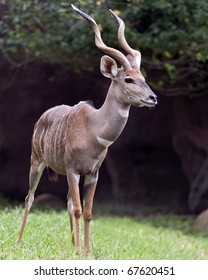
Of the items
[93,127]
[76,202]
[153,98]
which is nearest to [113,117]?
[93,127]

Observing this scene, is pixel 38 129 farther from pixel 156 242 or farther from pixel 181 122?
pixel 181 122

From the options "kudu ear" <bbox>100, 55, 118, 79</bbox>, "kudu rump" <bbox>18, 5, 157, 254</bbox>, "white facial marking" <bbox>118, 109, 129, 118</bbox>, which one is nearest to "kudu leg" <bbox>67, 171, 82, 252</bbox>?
"kudu rump" <bbox>18, 5, 157, 254</bbox>

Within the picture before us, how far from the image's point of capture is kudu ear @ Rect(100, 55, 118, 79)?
4258 millimetres

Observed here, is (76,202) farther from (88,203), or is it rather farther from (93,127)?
(93,127)

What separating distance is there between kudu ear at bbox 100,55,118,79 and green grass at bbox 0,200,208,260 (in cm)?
115

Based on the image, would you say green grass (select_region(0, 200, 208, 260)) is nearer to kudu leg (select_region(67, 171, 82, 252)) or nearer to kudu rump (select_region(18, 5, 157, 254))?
kudu leg (select_region(67, 171, 82, 252))

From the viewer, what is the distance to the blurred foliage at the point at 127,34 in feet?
24.4

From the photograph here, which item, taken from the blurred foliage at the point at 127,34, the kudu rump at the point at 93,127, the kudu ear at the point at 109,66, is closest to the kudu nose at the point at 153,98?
the kudu rump at the point at 93,127

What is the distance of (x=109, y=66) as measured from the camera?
169 inches

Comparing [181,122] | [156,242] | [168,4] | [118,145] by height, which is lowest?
[118,145]

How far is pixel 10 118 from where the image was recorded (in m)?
10.9
